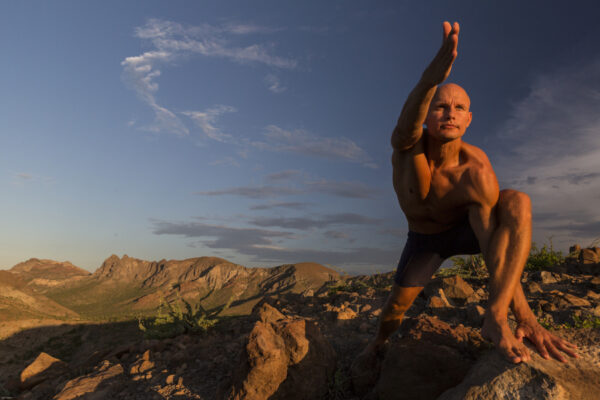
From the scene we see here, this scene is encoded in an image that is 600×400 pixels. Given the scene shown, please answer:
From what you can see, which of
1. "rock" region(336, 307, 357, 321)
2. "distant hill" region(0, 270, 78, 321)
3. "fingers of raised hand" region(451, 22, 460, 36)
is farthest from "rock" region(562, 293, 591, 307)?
"distant hill" region(0, 270, 78, 321)

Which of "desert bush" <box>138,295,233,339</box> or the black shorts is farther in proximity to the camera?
"desert bush" <box>138,295,233,339</box>

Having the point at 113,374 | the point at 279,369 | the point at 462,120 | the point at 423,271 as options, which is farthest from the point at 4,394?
the point at 462,120

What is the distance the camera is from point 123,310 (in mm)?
32312

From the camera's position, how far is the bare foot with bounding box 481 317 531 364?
1.90m

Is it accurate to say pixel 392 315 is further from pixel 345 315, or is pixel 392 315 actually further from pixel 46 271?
pixel 46 271

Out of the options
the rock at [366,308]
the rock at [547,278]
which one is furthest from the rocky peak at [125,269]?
the rock at [547,278]

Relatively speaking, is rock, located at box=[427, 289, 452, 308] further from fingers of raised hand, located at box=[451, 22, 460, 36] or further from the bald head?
fingers of raised hand, located at box=[451, 22, 460, 36]

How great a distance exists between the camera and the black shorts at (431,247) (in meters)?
2.67

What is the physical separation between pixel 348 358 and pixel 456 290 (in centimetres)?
247

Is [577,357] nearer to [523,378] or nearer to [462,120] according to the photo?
[523,378]

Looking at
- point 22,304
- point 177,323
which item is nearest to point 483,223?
point 177,323

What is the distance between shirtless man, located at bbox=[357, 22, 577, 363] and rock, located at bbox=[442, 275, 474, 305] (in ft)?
8.48

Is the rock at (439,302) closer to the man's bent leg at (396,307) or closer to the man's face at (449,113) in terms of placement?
the man's bent leg at (396,307)

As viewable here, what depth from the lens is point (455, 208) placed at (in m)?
2.55
